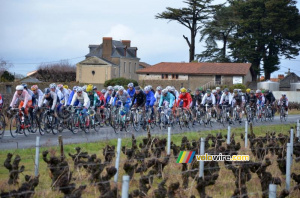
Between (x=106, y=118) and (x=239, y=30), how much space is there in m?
57.5

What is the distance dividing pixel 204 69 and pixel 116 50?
18124 millimetres

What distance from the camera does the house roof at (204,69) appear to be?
80.8 meters

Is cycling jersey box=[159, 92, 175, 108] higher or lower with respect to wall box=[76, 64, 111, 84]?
lower

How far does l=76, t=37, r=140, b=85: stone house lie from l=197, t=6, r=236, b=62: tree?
517 inches

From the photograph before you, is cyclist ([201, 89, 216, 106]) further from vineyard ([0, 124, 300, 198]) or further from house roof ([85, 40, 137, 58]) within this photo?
house roof ([85, 40, 137, 58])

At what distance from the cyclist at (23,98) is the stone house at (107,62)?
6883 cm

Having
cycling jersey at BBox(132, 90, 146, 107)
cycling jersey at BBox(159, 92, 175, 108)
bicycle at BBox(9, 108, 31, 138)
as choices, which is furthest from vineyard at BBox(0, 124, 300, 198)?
cycling jersey at BBox(159, 92, 175, 108)

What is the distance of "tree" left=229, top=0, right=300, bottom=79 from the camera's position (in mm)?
80000

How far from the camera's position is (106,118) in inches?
1100

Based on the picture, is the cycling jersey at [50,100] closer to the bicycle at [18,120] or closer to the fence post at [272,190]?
the bicycle at [18,120]

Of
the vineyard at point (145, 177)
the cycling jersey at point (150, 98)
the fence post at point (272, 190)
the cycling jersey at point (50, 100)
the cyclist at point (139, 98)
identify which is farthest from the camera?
the cycling jersey at point (150, 98)

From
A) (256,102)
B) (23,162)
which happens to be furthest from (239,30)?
(23,162)

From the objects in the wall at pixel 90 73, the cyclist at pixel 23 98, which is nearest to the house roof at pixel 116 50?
the wall at pixel 90 73

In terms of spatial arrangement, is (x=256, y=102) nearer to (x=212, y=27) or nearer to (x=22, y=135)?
(x=22, y=135)
